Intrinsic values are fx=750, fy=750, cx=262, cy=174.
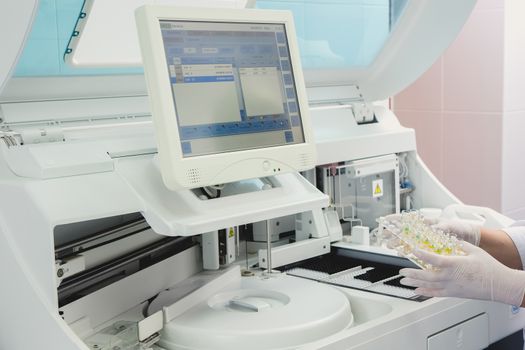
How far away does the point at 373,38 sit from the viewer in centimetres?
232

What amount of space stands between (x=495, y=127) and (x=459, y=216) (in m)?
1.18

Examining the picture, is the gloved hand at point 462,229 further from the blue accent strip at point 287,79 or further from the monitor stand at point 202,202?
the blue accent strip at point 287,79

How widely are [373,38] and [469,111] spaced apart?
1.21m

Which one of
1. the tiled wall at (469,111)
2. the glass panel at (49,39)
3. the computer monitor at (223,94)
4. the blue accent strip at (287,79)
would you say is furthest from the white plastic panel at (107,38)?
the tiled wall at (469,111)

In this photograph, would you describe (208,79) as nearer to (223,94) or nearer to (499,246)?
(223,94)

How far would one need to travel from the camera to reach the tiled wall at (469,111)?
326 cm

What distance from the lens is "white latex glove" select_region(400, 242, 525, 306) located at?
5.20ft

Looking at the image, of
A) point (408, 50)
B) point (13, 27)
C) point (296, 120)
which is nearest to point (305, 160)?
point (296, 120)

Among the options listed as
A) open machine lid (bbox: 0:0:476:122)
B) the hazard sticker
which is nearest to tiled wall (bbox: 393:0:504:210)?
open machine lid (bbox: 0:0:476:122)

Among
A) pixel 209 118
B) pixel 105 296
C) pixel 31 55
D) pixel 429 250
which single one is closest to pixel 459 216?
pixel 429 250

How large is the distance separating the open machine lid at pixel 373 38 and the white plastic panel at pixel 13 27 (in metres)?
0.97

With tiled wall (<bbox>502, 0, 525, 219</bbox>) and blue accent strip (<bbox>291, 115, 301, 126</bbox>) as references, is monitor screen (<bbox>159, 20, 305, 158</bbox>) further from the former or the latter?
tiled wall (<bbox>502, 0, 525, 219</bbox>)

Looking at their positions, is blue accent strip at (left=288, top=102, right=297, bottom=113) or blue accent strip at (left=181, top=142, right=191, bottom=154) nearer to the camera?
blue accent strip at (left=181, top=142, right=191, bottom=154)

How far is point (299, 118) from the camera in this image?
1.70 meters
